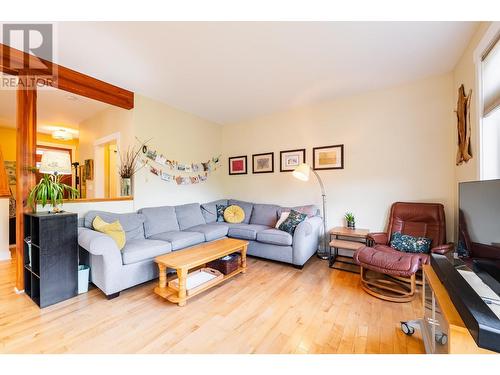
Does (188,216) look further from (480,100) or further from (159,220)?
(480,100)

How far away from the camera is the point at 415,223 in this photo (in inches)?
100

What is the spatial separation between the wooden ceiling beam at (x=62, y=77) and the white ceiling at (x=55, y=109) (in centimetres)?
34

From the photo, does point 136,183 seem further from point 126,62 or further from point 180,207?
point 126,62

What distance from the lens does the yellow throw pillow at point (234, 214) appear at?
367cm

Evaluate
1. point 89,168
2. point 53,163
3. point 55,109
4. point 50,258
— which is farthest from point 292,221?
point 55,109

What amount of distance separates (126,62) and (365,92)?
307cm

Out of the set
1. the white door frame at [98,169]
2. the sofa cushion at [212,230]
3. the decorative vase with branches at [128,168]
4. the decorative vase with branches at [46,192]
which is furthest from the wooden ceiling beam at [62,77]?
the sofa cushion at [212,230]

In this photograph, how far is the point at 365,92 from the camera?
9.86 ft

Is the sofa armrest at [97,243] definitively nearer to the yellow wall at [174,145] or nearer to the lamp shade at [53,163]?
the lamp shade at [53,163]

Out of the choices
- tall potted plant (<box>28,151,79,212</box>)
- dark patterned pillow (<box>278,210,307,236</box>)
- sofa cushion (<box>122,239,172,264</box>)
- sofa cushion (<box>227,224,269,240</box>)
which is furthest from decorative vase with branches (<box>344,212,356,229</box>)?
tall potted plant (<box>28,151,79,212</box>)

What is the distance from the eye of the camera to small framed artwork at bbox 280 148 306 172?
11.7 feet

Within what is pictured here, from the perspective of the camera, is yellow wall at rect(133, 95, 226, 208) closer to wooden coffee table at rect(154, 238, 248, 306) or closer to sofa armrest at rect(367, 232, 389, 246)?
wooden coffee table at rect(154, 238, 248, 306)

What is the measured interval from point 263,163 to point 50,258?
3144mm
